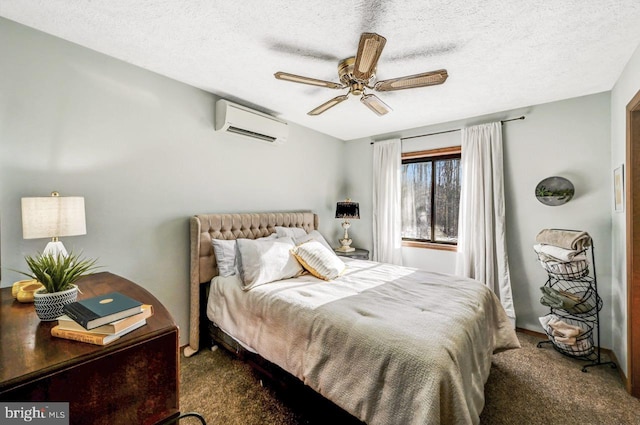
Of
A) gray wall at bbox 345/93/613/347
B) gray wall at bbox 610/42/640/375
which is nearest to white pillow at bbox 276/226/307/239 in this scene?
gray wall at bbox 345/93/613/347

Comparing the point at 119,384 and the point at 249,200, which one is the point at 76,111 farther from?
the point at 119,384

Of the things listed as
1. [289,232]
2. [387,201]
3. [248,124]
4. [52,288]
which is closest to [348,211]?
[387,201]

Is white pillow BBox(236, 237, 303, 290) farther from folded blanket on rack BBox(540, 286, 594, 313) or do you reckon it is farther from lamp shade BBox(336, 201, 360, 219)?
folded blanket on rack BBox(540, 286, 594, 313)

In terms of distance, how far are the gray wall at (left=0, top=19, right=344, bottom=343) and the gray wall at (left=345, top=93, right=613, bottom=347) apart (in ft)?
10.1

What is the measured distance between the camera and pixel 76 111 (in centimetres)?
188

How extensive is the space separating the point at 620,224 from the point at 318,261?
264 centimetres

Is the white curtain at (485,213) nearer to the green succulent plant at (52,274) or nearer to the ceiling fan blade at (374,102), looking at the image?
the ceiling fan blade at (374,102)

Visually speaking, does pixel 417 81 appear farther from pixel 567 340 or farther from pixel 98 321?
pixel 567 340

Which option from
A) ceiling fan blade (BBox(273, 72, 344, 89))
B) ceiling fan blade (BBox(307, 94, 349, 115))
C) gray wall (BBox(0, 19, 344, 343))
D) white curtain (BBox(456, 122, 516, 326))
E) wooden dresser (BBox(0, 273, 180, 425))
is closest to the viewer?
wooden dresser (BBox(0, 273, 180, 425))

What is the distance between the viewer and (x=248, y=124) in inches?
109

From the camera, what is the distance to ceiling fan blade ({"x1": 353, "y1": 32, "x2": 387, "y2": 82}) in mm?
1407

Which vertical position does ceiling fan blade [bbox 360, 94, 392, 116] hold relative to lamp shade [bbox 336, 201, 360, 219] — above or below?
above

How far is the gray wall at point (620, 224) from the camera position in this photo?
1989 millimetres

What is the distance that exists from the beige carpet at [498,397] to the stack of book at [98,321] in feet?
3.61
